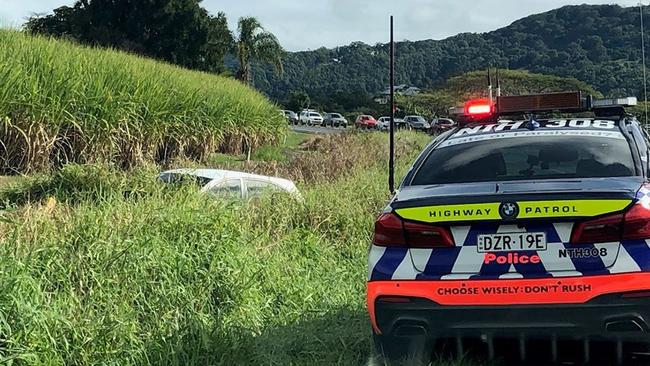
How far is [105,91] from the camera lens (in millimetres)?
12742

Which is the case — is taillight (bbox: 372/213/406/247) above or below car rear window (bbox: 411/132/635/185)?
below

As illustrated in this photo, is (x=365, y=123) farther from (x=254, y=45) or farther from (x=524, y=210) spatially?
(x=524, y=210)

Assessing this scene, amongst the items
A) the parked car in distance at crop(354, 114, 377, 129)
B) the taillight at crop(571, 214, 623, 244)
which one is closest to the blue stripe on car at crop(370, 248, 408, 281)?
the taillight at crop(571, 214, 623, 244)

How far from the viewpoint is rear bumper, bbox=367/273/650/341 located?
362cm

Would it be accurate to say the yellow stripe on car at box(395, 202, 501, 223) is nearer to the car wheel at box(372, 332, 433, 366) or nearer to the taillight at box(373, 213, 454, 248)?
the taillight at box(373, 213, 454, 248)

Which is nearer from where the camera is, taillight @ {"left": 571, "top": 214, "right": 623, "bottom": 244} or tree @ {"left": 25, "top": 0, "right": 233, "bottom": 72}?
taillight @ {"left": 571, "top": 214, "right": 623, "bottom": 244}

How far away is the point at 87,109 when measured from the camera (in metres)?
12.2

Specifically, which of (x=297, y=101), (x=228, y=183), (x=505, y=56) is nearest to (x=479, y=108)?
(x=228, y=183)

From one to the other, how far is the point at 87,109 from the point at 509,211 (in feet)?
32.4

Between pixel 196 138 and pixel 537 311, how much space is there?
13.3 meters

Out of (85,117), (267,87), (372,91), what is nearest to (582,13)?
(267,87)

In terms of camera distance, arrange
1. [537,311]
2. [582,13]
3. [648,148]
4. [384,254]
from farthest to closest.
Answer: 1. [582,13]
2. [648,148]
3. [384,254]
4. [537,311]

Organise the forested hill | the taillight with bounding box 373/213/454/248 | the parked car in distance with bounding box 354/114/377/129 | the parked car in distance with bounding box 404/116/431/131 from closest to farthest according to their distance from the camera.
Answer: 1. the taillight with bounding box 373/213/454/248
2. the forested hill
3. the parked car in distance with bounding box 354/114/377/129
4. the parked car in distance with bounding box 404/116/431/131

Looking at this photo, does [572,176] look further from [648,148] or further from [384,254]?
[384,254]
